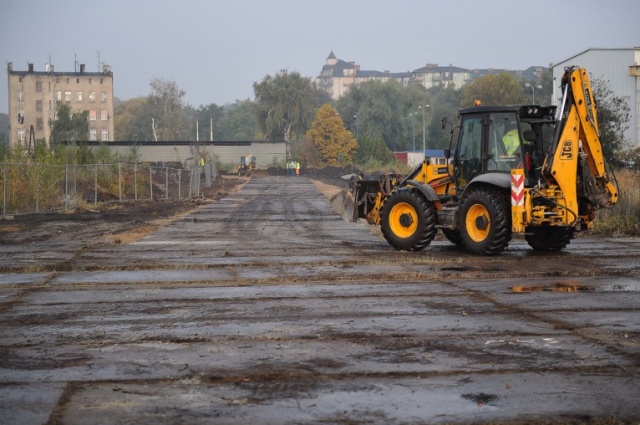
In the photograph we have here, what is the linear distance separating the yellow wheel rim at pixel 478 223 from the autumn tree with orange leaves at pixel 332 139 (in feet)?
327

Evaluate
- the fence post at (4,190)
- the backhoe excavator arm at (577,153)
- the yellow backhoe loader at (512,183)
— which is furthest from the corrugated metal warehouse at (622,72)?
the backhoe excavator arm at (577,153)

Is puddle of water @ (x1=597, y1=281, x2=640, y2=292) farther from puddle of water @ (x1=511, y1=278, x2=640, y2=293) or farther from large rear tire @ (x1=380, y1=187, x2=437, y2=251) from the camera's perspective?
large rear tire @ (x1=380, y1=187, x2=437, y2=251)

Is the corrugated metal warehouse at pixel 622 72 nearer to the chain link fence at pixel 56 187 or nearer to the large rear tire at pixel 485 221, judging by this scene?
the chain link fence at pixel 56 187

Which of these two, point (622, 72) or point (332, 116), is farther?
point (332, 116)

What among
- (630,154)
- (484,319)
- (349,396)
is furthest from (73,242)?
(630,154)

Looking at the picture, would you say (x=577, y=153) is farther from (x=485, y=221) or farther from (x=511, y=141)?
(x=485, y=221)

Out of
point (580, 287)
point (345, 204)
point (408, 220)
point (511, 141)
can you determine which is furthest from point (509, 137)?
point (580, 287)

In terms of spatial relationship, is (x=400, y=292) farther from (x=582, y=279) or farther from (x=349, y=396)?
(x=349, y=396)

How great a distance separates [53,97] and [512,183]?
149 meters

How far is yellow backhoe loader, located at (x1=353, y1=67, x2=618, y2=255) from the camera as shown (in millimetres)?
17734

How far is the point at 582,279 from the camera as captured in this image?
14.8m

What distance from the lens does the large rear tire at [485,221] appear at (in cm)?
1795

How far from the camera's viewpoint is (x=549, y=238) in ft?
63.7

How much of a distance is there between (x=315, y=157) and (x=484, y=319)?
11014cm
